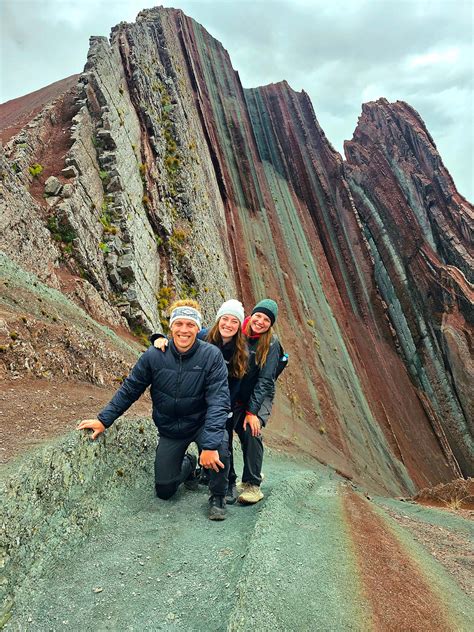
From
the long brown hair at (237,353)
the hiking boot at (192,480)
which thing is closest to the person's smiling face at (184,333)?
the long brown hair at (237,353)

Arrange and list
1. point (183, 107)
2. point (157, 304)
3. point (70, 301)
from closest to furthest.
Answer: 1. point (70, 301)
2. point (157, 304)
3. point (183, 107)

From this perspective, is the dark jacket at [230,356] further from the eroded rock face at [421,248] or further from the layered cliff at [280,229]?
the eroded rock face at [421,248]

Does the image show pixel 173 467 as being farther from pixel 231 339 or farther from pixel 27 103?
pixel 27 103

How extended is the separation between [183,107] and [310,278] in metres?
15.6

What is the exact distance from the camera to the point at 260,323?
5301 millimetres

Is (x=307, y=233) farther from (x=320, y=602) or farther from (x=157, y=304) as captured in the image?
(x=320, y=602)

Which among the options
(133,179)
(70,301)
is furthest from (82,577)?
(133,179)

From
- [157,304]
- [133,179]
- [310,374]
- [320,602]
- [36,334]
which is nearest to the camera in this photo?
[320,602]

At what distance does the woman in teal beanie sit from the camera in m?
5.29

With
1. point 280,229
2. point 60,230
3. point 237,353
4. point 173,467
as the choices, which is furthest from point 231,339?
point 280,229

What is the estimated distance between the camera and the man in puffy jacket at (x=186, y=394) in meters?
4.59

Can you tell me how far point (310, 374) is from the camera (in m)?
23.3

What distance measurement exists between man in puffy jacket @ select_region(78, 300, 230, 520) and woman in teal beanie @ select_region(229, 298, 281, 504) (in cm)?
54

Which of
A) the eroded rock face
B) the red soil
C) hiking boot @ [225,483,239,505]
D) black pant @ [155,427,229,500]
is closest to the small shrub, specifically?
black pant @ [155,427,229,500]
